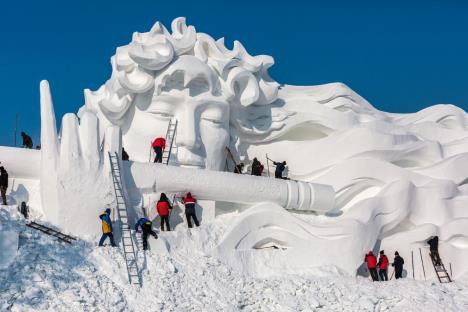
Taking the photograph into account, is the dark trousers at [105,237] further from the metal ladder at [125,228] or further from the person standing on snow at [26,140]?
the person standing on snow at [26,140]

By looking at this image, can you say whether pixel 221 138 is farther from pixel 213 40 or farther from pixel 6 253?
pixel 6 253

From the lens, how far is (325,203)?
1016 inches

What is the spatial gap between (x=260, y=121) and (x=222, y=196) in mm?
4121

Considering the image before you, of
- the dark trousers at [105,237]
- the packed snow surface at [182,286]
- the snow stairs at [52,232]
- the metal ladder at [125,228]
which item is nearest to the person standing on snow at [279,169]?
the packed snow surface at [182,286]

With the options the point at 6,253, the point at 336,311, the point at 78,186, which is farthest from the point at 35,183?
the point at 336,311

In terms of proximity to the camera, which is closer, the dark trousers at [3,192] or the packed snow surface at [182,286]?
the packed snow surface at [182,286]

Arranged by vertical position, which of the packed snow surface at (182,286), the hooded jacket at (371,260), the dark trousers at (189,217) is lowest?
the packed snow surface at (182,286)

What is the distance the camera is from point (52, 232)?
69.7 ft

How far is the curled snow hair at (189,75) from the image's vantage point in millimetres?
25797

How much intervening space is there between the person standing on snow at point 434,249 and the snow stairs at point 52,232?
388 inches

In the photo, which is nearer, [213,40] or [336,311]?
[336,311]

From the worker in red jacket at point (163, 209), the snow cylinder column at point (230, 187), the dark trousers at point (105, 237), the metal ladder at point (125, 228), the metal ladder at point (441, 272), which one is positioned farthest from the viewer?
the metal ladder at point (441, 272)

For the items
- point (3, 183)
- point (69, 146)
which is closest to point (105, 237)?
point (69, 146)

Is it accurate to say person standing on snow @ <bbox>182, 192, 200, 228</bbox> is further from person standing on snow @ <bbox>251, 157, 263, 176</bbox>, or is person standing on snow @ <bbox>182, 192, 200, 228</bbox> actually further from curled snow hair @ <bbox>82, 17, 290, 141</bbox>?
curled snow hair @ <bbox>82, 17, 290, 141</bbox>
